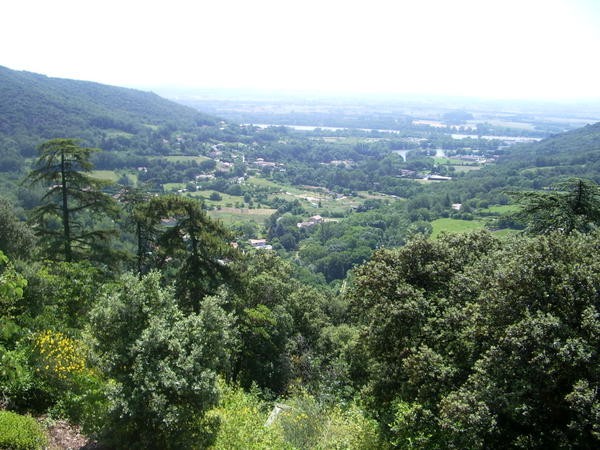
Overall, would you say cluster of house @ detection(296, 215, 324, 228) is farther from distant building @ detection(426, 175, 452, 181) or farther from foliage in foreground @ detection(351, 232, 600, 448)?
foliage in foreground @ detection(351, 232, 600, 448)

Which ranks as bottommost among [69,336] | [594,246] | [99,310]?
[69,336]

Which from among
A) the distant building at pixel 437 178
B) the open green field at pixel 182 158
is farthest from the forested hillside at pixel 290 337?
the open green field at pixel 182 158

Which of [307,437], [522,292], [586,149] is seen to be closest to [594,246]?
[522,292]

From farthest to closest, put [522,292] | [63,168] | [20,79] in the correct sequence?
[20,79], [63,168], [522,292]

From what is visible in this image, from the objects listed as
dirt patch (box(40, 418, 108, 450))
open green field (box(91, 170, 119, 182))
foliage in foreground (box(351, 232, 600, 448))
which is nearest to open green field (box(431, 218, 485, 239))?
foliage in foreground (box(351, 232, 600, 448))

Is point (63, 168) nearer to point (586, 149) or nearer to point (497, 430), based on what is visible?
point (497, 430)

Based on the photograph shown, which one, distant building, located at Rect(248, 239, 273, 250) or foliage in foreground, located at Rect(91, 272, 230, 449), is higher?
foliage in foreground, located at Rect(91, 272, 230, 449)

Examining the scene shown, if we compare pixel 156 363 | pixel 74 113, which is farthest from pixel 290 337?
pixel 74 113

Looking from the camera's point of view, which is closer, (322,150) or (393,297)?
(393,297)
